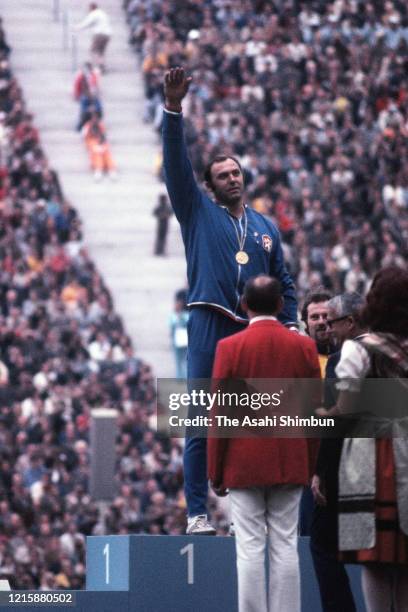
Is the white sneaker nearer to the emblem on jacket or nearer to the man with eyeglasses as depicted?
the man with eyeglasses

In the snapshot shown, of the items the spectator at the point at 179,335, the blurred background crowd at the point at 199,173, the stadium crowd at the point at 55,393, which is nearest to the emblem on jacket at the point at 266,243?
the stadium crowd at the point at 55,393

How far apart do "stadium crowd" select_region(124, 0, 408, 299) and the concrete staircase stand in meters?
0.58

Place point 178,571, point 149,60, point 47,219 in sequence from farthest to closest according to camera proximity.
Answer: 1. point 149,60
2. point 47,219
3. point 178,571

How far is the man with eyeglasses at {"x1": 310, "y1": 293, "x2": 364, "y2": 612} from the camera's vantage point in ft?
26.0

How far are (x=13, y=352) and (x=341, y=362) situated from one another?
17330mm

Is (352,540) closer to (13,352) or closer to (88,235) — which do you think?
(13,352)

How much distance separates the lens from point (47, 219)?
92.1 feet

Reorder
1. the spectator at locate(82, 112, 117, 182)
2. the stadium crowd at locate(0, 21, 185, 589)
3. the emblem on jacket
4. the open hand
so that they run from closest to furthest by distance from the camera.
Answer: the open hand, the emblem on jacket, the stadium crowd at locate(0, 21, 185, 589), the spectator at locate(82, 112, 117, 182)

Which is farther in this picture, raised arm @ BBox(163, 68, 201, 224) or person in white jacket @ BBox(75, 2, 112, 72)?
person in white jacket @ BBox(75, 2, 112, 72)

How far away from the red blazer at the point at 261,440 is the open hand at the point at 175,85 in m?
1.33

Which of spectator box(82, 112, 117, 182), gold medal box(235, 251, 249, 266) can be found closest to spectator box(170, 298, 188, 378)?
spectator box(82, 112, 117, 182)

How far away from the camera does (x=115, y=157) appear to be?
107ft

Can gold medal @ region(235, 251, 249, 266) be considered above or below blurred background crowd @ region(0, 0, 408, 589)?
below

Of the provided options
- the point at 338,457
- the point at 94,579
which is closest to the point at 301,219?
the point at 94,579
